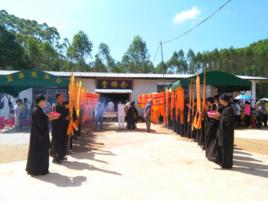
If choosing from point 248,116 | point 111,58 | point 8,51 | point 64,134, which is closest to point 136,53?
point 111,58

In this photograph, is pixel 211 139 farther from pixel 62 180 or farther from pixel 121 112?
pixel 121 112

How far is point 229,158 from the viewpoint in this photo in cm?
802

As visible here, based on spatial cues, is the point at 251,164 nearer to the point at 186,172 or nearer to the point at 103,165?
the point at 186,172

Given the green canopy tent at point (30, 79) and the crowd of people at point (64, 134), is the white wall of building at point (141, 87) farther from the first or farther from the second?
the crowd of people at point (64, 134)

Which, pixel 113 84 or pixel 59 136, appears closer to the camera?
pixel 59 136

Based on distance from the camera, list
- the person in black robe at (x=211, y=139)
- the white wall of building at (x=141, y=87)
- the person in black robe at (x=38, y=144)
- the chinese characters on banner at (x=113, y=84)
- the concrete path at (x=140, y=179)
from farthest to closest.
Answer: the white wall of building at (x=141, y=87) < the chinese characters on banner at (x=113, y=84) < the person in black robe at (x=211, y=139) < the person in black robe at (x=38, y=144) < the concrete path at (x=140, y=179)

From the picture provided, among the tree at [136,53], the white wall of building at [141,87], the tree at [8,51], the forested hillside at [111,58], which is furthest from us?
the tree at [136,53]

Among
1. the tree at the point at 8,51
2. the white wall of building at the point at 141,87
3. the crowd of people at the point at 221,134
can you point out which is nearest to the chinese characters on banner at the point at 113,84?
the white wall of building at the point at 141,87

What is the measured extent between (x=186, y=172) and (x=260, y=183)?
1.51 m

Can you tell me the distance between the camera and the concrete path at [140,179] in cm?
584

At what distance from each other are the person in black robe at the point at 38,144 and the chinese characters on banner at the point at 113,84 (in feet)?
63.6

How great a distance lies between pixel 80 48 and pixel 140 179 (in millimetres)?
54696

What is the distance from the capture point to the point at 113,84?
2700 cm

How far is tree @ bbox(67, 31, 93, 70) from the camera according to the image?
5984 cm
